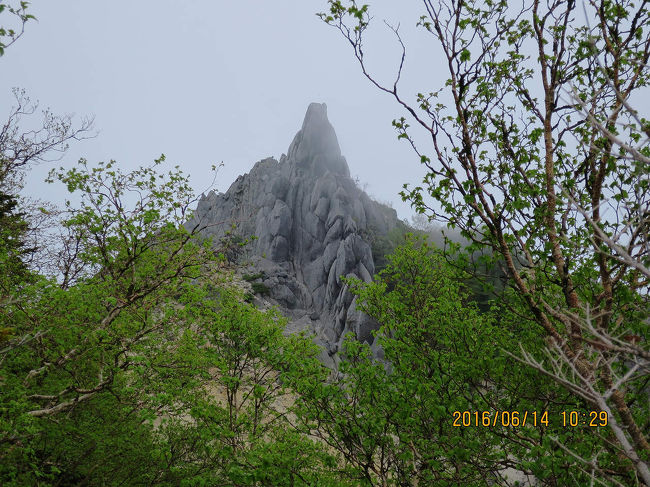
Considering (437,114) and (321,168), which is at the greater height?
(321,168)

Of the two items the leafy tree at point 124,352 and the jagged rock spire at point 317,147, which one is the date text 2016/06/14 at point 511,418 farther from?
the jagged rock spire at point 317,147

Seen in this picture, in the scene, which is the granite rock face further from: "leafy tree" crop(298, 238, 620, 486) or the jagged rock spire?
"leafy tree" crop(298, 238, 620, 486)

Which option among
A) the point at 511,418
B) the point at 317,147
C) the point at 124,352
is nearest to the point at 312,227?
the point at 317,147

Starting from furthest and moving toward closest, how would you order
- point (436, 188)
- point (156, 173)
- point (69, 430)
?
point (156, 173), point (69, 430), point (436, 188)

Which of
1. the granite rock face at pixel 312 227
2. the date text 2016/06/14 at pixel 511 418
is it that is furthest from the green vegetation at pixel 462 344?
the granite rock face at pixel 312 227

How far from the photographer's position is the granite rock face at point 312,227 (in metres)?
61.6

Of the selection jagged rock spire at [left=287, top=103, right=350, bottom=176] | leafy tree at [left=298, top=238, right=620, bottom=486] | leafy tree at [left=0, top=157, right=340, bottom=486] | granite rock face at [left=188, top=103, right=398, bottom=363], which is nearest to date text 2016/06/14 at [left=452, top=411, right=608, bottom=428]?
leafy tree at [left=298, top=238, right=620, bottom=486]

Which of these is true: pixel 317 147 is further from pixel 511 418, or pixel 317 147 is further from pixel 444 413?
pixel 444 413

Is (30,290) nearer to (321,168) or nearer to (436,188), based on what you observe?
(436,188)

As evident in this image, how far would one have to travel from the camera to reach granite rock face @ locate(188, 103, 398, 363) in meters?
61.6

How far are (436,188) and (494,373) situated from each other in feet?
14.1

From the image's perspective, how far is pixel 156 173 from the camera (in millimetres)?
11953

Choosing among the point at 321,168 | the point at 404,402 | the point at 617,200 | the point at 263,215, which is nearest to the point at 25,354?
the point at 404,402

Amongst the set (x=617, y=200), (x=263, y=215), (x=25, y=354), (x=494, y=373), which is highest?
(x=263, y=215)
